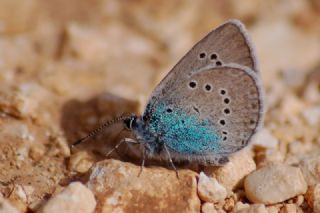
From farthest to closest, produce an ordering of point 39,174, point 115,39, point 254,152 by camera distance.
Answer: point 115,39 → point 254,152 → point 39,174

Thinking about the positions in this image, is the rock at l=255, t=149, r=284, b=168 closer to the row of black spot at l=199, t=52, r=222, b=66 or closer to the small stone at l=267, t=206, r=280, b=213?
the small stone at l=267, t=206, r=280, b=213

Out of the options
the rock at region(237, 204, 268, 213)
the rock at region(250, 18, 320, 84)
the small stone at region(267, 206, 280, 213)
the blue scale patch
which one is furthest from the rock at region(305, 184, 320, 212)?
the rock at region(250, 18, 320, 84)

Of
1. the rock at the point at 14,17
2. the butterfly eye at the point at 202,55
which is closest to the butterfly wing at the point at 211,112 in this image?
the butterfly eye at the point at 202,55

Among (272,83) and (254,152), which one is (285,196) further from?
(272,83)

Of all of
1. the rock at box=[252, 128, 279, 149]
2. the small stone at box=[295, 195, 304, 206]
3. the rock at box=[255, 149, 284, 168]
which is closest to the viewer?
the small stone at box=[295, 195, 304, 206]

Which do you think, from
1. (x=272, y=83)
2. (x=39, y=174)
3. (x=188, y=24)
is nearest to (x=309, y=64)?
(x=272, y=83)

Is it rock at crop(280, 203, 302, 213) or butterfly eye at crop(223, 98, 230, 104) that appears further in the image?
butterfly eye at crop(223, 98, 230, 104)

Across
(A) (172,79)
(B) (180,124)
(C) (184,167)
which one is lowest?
(C) (184,167)
